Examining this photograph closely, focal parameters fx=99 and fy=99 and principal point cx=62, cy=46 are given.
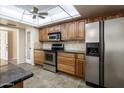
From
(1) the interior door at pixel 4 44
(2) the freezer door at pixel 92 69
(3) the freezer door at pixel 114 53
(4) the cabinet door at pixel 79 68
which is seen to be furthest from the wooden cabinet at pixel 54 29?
(1) the interior door at pixel 4 44

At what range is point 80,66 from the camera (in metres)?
3.21

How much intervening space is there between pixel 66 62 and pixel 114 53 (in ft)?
5.85

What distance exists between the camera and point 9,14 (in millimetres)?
3688

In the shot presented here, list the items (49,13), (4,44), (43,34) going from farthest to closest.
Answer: (4,44), (43,34), (49,13)

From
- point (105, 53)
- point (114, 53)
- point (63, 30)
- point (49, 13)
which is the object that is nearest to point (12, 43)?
point (49, 13)

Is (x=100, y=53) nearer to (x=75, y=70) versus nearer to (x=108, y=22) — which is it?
(x=108, y=22)

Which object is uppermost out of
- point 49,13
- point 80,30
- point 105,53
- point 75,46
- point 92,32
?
point 49,13

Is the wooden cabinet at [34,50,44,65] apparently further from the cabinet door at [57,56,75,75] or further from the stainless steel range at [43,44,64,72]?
the cabinet door at [57,56,75,75]

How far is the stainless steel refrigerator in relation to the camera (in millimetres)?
2156

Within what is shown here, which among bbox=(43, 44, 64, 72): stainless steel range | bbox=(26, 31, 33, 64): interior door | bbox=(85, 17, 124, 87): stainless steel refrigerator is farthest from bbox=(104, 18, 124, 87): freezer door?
A: bbox=(26, 31, 33, 64): interior door

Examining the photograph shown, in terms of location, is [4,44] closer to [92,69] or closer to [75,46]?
[75,46]

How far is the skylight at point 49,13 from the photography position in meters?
3.38

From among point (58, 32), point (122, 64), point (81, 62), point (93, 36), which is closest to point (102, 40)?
point (93, 36)

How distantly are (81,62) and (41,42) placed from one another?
3.06 m
